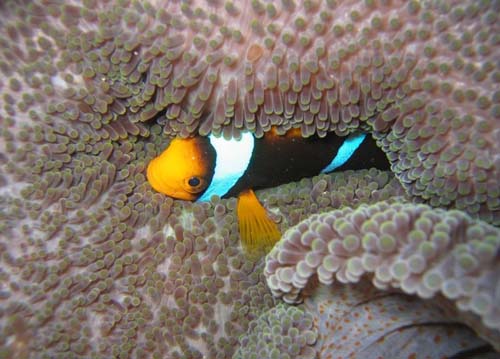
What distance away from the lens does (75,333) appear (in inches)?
44.6

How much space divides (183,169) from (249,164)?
229 millimetres

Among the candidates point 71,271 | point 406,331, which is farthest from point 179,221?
point 406,331

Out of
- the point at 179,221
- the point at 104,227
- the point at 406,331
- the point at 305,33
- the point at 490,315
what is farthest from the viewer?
the point at 179,221

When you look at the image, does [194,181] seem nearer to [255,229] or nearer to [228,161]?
[228,161]

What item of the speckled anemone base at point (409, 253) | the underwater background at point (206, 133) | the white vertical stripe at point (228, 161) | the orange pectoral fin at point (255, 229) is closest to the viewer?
the speckled anemone base at point (409, 253)

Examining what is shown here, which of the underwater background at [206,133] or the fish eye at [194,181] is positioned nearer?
the underwater background at [206,133]

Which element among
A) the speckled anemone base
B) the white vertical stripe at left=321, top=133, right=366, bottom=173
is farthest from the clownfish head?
the speckled anemone base

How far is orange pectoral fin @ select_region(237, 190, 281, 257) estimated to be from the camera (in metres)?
1.27

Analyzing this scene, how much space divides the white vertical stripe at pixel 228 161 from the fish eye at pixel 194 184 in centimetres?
4

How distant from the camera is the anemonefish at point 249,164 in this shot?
135 centimetres

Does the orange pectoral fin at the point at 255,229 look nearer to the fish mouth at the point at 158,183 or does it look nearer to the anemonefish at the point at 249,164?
the anemonefish at the point at 249,164

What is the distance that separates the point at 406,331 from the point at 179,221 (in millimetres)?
673

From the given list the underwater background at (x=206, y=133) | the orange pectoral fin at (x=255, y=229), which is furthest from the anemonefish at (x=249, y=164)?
the underwater background at (x=206, y=133)

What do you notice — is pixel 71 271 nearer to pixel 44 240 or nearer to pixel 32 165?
pixel 44 240
